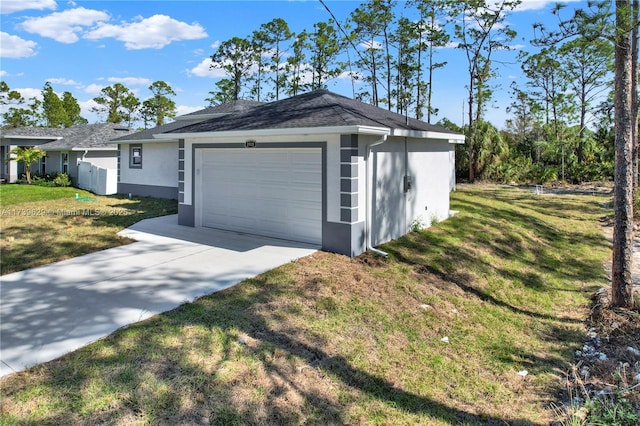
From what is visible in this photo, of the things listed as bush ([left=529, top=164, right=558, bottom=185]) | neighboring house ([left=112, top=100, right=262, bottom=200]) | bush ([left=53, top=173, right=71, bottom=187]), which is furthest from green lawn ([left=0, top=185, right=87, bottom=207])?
bush ([left=529, top=164, right=558, bottom=185])

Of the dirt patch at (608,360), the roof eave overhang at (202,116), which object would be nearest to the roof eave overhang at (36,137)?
the roof eave overhang at (202,116)

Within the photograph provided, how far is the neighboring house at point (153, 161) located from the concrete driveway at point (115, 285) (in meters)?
7.51

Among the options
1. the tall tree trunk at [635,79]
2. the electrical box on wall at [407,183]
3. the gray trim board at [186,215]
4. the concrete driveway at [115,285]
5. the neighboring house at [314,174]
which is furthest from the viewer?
the gray trim board at [186,215]

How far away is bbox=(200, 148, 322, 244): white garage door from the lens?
326 inches

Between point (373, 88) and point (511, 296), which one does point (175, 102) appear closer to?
point (373, 88)

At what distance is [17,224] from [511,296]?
38.8ft

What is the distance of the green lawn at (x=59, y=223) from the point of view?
7773mm

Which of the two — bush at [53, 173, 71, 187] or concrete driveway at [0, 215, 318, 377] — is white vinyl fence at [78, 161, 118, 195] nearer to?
bush at [53, 173, 71, 187]

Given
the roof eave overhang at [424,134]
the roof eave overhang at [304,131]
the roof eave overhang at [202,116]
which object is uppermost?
the roof eave overhang at [202,116]

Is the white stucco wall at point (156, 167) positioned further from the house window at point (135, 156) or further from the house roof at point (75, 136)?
the house roof at point (75, 136)

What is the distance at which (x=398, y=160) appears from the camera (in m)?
9.17

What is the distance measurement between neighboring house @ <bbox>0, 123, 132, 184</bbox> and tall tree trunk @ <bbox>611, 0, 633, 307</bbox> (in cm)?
2122

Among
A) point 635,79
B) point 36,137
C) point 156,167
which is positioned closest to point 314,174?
point 156,167

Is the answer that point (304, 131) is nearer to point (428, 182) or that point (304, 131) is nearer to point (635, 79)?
point (428, 182)
